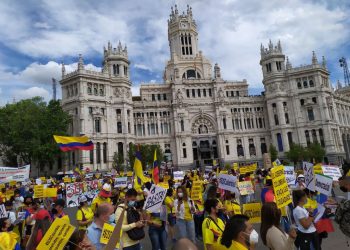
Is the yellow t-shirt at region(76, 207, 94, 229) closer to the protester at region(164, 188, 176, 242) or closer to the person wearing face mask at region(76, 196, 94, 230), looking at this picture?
the person wearing face mask at region(76, 196, 94, 230)

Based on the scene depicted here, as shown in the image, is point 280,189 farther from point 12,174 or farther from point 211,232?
point 12,174

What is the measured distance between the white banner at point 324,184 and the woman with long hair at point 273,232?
3.56 meters

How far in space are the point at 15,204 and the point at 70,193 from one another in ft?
13.9

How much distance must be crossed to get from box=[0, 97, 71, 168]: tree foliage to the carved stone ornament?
84.1 ft

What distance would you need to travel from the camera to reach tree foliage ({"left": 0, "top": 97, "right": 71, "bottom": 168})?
48.3m

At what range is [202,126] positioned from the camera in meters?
67.7

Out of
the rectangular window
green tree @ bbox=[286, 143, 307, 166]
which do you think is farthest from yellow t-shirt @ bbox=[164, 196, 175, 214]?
the rectangular window

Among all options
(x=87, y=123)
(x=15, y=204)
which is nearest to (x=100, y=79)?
(x=87, y=123)

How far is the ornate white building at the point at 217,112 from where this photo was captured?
61906mm

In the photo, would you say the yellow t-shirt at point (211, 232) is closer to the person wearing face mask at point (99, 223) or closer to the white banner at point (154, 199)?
the person wearing face mask at point (99, 223)

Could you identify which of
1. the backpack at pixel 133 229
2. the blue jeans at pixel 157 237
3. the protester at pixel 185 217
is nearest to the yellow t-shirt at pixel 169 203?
the protester at pixel 185 217

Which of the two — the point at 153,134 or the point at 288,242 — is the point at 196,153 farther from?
the point at 288,242

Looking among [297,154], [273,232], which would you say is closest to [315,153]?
[297,154]

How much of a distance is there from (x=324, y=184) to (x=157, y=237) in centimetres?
475
